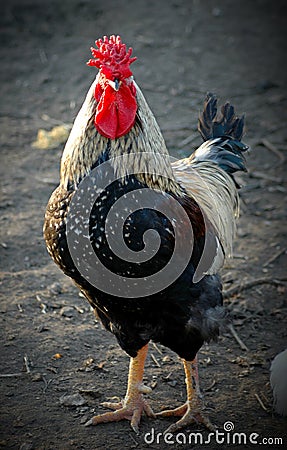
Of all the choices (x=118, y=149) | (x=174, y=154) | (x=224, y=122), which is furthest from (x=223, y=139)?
(x=174, y=154)

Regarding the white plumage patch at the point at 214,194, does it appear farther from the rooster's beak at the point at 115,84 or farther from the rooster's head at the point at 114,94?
the rooster's beak at the point at 115,84

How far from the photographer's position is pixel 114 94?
11.1 feet

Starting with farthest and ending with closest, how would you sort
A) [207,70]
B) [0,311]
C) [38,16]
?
[38,16] < [207,70] < [0,311]

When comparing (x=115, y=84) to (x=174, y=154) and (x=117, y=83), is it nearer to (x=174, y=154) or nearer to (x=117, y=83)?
(x=117, y=83)

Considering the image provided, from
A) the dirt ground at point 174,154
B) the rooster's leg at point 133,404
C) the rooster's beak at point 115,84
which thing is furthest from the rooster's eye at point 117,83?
the dirt ground at point 174,154

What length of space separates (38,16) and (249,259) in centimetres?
713

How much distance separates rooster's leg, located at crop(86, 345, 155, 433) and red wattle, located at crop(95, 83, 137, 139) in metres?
1.54

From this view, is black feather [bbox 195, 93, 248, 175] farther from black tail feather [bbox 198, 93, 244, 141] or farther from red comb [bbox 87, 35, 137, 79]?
red comb [bbox 87, 35, 137, 79]

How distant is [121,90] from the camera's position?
3.42 metres

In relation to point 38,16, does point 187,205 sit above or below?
below

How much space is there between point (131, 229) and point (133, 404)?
4.64ft

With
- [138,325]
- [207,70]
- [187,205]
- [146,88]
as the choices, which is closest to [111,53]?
[187,205]

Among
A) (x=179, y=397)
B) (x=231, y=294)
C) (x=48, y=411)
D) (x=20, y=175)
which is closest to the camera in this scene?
(x=48, y=411)

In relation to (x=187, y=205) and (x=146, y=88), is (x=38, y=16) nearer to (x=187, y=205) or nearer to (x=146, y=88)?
(x=146, y=88)
